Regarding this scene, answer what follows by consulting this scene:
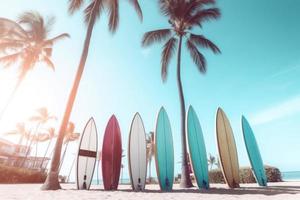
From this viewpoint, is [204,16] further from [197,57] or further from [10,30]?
[10,30]

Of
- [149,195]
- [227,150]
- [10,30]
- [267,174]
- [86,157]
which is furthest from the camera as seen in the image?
[10,30]

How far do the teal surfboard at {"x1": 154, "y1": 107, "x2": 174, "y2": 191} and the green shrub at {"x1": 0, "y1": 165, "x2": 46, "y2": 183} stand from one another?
10739mm

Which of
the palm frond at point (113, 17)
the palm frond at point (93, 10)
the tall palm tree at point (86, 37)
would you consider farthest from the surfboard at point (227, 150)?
the palm frond at point (93, 10)

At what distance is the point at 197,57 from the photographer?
33.4ft

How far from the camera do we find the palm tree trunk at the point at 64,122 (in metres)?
6.24

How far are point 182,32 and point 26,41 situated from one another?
10.9m

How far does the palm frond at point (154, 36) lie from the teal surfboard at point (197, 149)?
423 cm

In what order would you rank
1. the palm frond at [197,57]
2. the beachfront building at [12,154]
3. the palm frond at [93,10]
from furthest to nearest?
the beachfront building at [12,154] → the palm frond at [197,57] → the palm frond at [93,10]

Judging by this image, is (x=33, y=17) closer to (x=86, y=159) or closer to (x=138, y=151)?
(x=86, y=159)

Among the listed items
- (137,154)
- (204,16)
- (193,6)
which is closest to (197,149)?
(137,154)

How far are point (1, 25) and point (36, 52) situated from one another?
9.47ft

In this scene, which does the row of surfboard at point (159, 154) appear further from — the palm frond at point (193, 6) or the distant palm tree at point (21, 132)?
the distant palm tree at point (21, 132)

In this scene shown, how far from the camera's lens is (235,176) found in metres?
7.41

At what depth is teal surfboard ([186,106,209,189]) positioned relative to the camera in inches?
282
